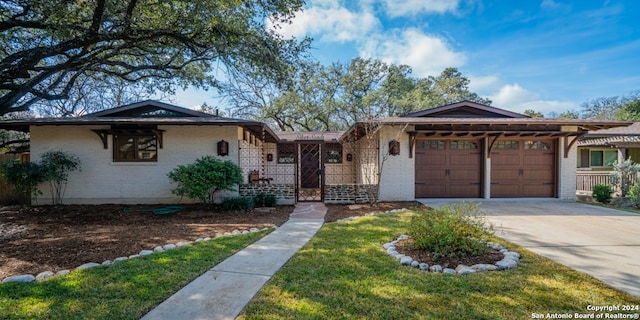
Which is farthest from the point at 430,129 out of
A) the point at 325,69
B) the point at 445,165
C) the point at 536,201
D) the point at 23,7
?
the point at 325,69

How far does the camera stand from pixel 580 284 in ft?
9.82

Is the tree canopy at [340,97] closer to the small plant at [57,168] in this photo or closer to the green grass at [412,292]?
the small plant at [57,168]

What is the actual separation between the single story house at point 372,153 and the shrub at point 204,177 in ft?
3.39

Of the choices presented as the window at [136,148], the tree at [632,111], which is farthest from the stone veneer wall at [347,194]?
the tree at [632,111]

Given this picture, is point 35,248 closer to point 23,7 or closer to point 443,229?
point 23,7

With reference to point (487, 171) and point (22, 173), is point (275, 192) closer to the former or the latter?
point (22, 173)

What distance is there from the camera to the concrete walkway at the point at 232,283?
2516 millimetres

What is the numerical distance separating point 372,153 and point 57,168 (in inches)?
398

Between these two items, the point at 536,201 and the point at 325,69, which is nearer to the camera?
the point at 536,201

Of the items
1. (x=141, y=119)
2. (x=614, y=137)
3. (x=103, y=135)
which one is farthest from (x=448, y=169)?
(x=103, y=135)

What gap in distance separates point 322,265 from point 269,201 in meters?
5.19

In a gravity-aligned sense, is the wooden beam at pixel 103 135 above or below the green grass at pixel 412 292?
above

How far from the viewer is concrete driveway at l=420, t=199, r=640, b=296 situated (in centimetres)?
346

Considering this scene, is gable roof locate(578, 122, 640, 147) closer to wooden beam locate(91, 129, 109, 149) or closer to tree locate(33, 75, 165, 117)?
wooden beam locate(91, 129, 109, 149)
